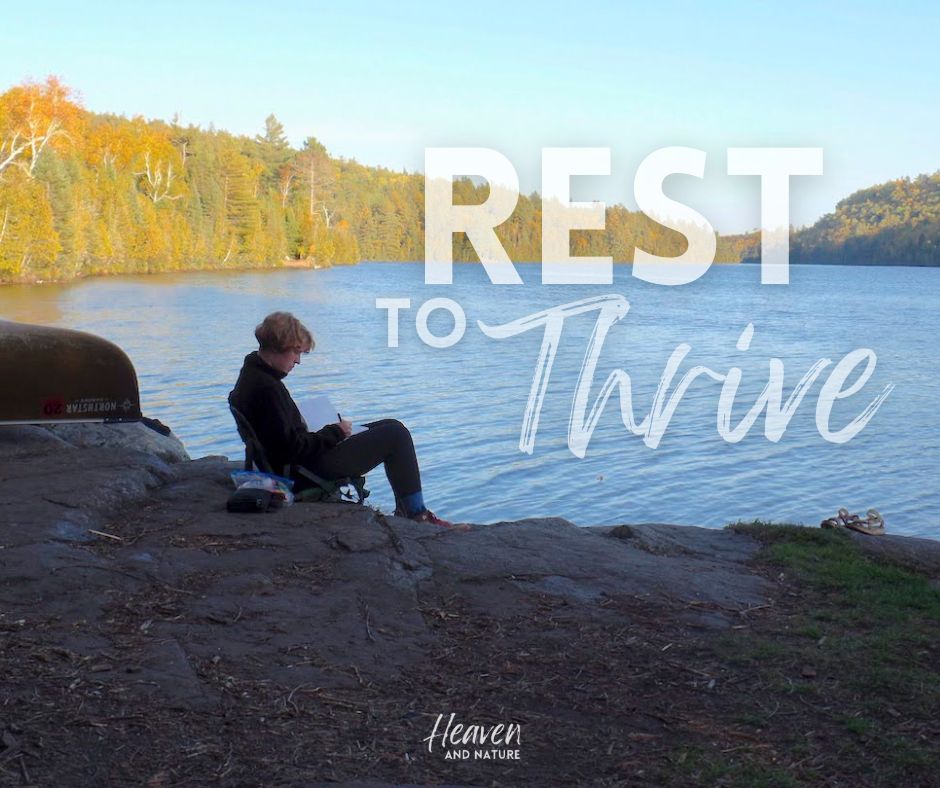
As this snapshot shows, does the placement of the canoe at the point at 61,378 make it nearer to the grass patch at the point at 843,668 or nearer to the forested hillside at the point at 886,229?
the grass patch at the point at 843,668

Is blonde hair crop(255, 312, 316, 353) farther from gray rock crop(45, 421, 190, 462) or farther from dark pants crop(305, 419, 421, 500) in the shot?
gray rock crop(45, 421, 190, 462)

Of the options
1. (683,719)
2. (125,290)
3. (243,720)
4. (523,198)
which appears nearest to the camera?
(243,720)

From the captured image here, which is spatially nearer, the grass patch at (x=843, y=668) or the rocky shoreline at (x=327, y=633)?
the rocky shoreline at (x=327, y=633)

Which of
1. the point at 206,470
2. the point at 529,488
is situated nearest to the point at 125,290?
the point at 529,488

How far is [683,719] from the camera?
3.71 metres

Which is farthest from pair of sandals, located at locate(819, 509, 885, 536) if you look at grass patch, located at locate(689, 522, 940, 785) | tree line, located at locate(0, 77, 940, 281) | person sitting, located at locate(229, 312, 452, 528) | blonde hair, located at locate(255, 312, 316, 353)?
tree line, located at locate(0, 77, 940, 281)

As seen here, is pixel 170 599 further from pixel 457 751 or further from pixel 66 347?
pixel 66 347

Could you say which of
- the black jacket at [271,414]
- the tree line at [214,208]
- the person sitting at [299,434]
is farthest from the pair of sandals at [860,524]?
the tree line at [214,208]

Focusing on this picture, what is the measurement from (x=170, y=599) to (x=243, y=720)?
1.17 m

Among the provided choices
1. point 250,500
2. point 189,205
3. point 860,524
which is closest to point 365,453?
point 250,500

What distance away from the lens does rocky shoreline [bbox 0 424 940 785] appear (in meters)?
3.30

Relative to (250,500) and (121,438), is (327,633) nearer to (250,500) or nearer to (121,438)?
(250,500)

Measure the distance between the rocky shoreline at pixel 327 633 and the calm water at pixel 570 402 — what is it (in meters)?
6.61

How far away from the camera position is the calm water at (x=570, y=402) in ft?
44.4
